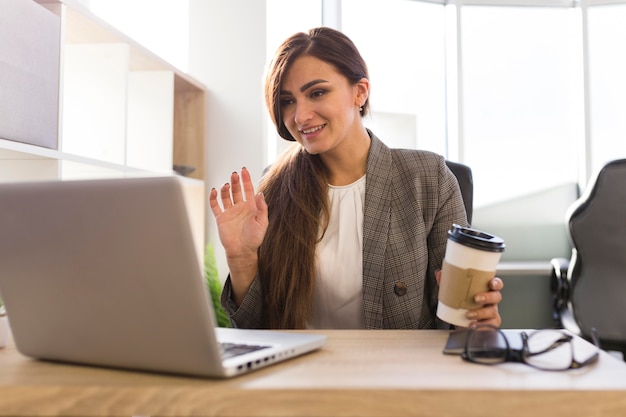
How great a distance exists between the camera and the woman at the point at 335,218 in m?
1.50

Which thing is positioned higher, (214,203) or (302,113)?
(302,113)

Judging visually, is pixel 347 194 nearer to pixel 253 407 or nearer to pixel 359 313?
pixel 359 313

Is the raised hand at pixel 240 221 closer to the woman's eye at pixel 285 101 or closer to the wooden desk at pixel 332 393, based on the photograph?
the woman's eye at pixel 285 101

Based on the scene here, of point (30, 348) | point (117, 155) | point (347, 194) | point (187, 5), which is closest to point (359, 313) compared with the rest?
point (347, 194)

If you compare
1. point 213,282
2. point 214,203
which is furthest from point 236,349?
point 213,282

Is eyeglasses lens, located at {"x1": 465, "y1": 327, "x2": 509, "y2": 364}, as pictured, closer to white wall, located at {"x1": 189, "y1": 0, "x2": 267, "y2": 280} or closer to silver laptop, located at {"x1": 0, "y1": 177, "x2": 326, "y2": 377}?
silver laptop, located at {"x1": 0, "y1": 177, "x2": 326, "y2": 377}

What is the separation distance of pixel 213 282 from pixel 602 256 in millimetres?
1644

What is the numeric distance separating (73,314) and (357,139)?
112 cm

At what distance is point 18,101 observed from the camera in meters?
1.62

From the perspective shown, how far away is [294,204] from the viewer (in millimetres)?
1662

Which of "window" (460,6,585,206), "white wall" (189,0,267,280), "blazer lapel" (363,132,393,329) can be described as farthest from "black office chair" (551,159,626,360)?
"window" (460,6,585,206)

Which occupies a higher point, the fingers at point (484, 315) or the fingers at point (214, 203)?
the fingers at point (214, 203)

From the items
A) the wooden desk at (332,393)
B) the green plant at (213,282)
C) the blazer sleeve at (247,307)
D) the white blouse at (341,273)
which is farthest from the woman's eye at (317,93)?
the green plant at (213,282)

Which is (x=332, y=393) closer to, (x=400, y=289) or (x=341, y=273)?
(x=400, y=289)
